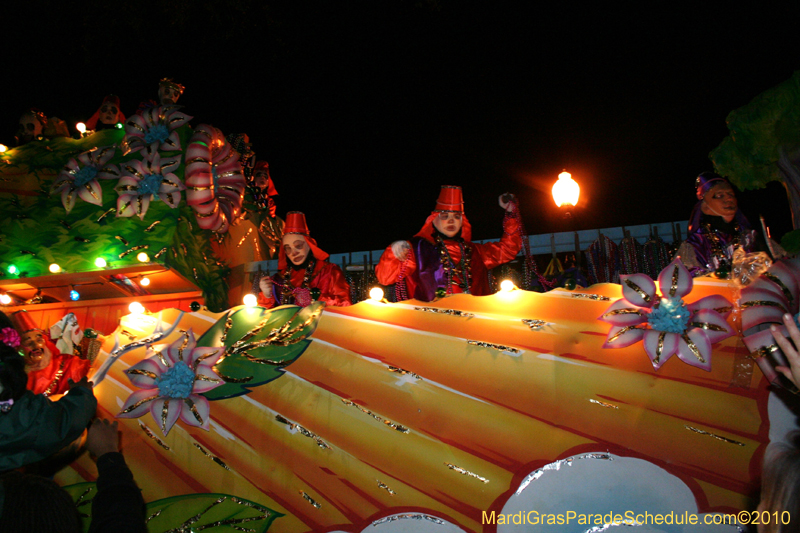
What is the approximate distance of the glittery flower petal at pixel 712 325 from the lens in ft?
7.38

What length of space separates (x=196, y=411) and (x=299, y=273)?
57.8 inches

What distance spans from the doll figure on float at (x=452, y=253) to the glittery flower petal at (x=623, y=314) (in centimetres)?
119

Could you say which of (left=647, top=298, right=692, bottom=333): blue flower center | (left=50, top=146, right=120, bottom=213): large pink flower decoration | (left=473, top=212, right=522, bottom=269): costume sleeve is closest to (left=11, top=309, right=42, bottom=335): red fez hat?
(left=50, top=146, right=120, bottom=213): large pink flower decoration

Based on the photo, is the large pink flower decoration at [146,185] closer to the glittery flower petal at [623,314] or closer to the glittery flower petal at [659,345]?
the glittery flower petal at [623,314]

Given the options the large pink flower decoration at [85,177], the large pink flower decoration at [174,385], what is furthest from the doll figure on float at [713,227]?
the large pink flower decoration at [85,177]

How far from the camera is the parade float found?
218cm

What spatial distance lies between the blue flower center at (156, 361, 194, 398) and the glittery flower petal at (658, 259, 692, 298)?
241cm

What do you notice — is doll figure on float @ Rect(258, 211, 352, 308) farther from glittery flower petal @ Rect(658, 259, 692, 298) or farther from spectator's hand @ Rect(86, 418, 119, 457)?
glittery flower petal @ Rect(658, 259, 692, 298)

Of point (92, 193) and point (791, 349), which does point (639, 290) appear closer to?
point (791, 349)

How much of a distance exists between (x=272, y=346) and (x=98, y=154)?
3002mm

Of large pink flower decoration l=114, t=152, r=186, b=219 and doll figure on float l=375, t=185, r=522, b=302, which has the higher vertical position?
large pink flower decoration l=114, t=152, r=186, b=219

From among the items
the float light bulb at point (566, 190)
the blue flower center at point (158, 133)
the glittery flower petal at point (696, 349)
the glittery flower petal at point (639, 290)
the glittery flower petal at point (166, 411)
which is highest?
the blue flower center at point (158, 133)

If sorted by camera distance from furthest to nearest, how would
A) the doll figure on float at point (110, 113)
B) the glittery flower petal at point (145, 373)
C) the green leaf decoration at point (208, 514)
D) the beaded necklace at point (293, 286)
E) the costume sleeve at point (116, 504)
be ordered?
the doll figure on float at point (110, 113) → the beaded necklace at point (293, 286) → the glittery flower petal at point (145, 373) → the green leaf decoration at point (208, 514) → the costume sleeve at point (116, 504)

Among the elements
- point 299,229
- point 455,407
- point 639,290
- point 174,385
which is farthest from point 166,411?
point 639,290
